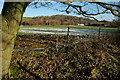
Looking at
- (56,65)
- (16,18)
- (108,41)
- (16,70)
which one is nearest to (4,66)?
(16,18)

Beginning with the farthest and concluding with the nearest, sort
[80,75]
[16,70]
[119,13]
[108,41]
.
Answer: [108,41]
[16,70]
[80,75]
[119,13]

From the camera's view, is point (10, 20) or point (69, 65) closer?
point (10, 20)

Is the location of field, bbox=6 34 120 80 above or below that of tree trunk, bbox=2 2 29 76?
below

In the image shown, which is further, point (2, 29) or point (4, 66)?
point (4, 66)

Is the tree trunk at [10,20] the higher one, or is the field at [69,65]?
the tree trunk at [10,20]

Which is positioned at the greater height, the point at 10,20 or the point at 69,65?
the point at 10,20

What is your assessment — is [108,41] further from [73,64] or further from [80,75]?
[80,75]

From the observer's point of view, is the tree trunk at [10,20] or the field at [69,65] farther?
the field at [69,65]

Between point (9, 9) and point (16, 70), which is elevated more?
point (9, 9)

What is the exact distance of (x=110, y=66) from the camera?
151 inches

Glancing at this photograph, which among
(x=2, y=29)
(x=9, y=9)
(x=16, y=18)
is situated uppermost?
(x=9, y=9)

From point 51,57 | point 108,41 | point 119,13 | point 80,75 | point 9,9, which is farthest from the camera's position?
point 108,41

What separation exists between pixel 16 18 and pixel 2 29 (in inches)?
12.3

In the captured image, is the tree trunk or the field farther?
the field
